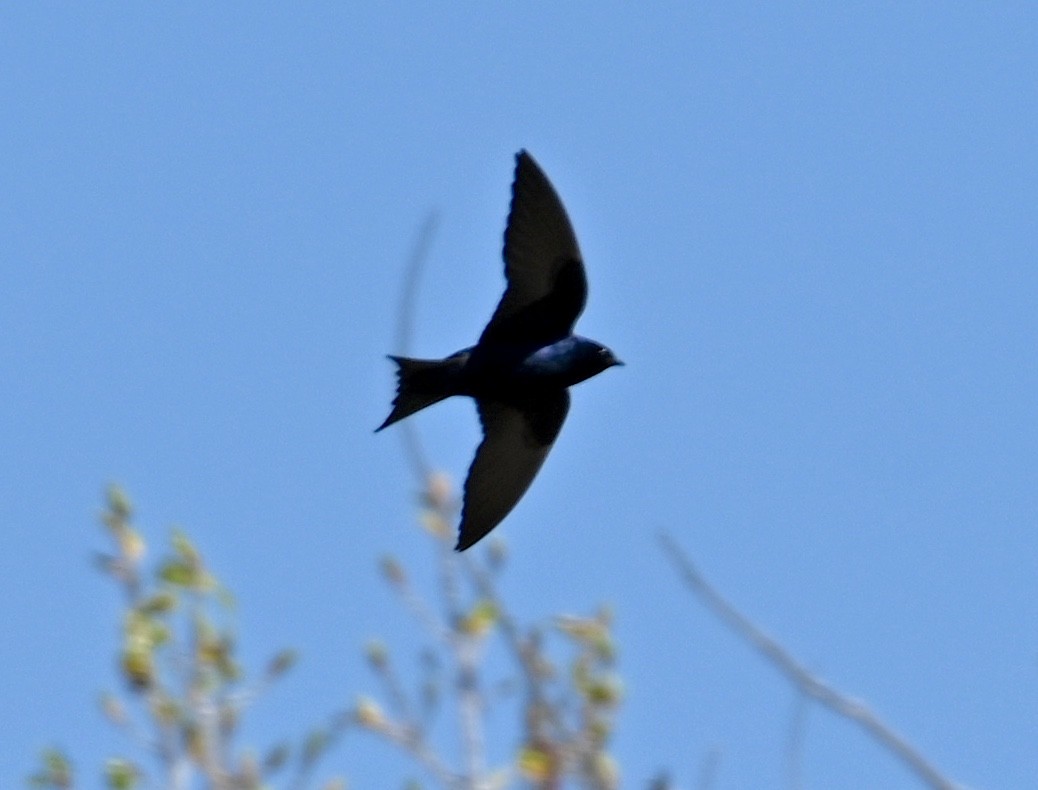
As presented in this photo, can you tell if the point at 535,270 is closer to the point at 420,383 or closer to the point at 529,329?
the point at 529,329

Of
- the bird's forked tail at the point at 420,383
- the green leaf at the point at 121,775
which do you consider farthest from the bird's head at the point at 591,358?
the green leaf at the point at 121,775

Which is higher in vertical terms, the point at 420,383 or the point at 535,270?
the point at 535,270

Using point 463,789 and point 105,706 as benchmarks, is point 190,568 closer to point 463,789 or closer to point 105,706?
point 105,706

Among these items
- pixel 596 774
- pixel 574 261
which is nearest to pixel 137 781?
pixel 596 774

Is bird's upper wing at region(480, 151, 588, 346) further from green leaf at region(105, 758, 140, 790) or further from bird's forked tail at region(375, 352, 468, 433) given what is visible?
green leaf at region(105, 758, 140, 790)

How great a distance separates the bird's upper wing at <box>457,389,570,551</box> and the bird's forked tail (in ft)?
1.64

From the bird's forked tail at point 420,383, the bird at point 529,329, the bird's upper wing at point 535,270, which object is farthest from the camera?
the bird's upper wing at point 535,270

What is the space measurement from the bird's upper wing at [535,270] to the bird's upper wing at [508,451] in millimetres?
374

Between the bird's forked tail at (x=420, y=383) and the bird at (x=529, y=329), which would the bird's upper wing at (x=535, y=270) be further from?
the bird's forked tail at (x=420, y=383)

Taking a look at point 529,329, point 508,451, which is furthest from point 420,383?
point 508,451

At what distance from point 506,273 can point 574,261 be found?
193 mm

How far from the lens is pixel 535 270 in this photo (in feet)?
18.8

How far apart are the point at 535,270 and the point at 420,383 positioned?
19.7 inches

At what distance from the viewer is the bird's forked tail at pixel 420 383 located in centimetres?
545
